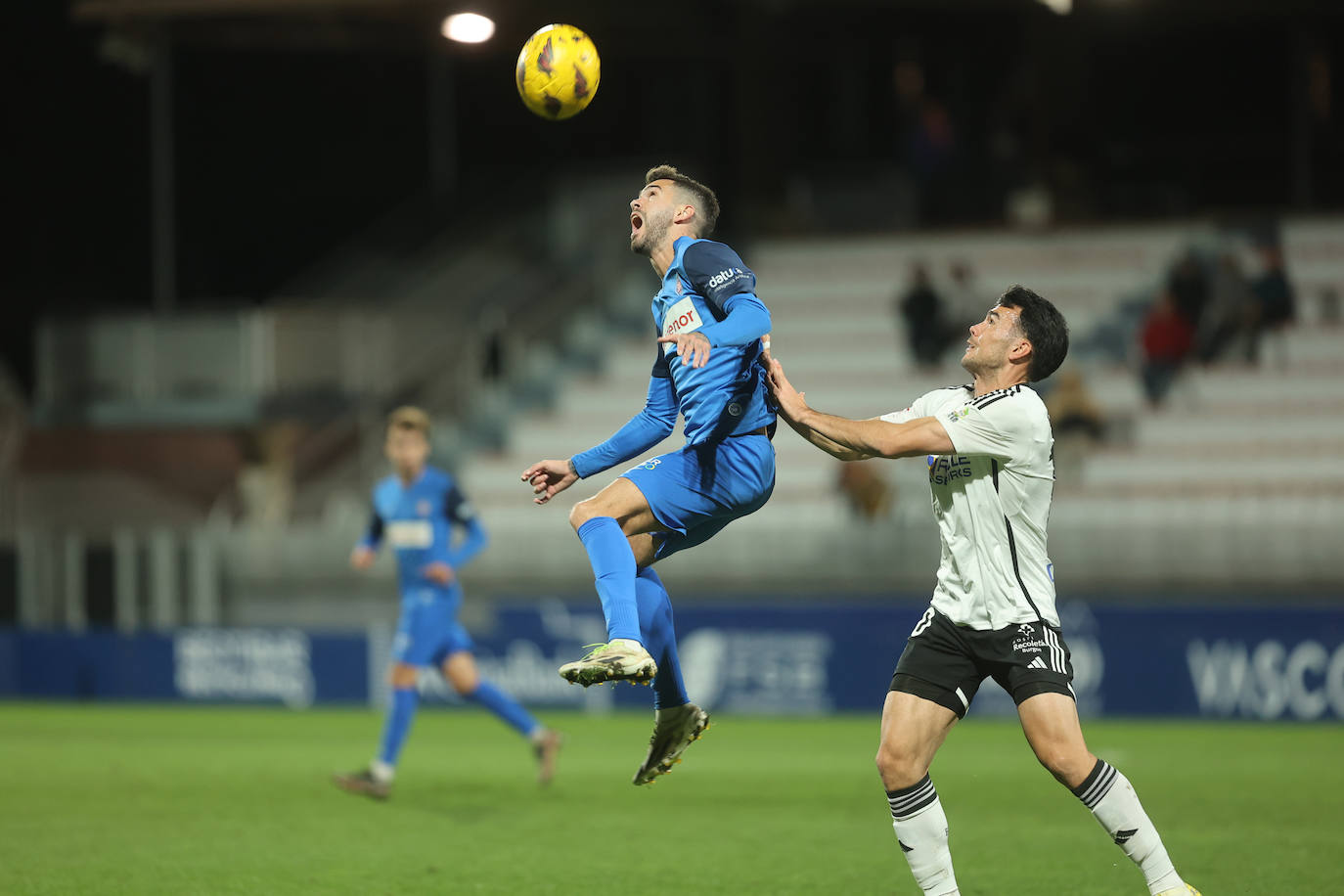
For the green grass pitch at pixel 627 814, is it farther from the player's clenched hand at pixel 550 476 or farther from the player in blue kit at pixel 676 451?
Answer: the player's clenched hand at pixel 550 476

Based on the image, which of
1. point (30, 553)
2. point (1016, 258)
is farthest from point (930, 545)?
point (30, 553)

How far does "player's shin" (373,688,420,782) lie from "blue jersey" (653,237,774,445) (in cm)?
448

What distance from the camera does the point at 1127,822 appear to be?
19.5 feet

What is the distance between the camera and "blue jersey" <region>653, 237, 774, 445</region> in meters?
6.29

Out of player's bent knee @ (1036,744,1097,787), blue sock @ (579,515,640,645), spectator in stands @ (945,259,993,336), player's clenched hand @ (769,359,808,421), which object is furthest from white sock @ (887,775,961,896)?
spectator in stands @ (945,259,993,336)

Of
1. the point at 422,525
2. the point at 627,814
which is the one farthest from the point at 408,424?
the point at 627,814

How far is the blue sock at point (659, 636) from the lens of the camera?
22.0ft

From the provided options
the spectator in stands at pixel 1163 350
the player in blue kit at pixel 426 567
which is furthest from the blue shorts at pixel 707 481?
the spectator in stands at pixel 1163 350

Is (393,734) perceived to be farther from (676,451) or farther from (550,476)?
(676,451)

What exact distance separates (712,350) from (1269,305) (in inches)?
530

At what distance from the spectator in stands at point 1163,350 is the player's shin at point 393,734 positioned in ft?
33.8

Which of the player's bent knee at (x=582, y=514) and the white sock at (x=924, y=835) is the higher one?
the player's bent knee at (x=582, y=514)

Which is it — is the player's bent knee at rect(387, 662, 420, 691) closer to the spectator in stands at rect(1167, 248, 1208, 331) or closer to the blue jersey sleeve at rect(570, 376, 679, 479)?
the blue jersey sleeve at rect(570, 376, 679, 479)

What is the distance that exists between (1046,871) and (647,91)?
63.4ft
